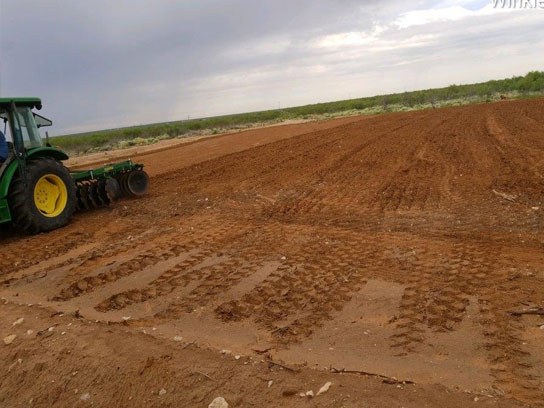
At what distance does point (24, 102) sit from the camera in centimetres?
873

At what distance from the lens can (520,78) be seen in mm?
66312

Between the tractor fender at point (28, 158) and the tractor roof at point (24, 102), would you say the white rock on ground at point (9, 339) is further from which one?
the tractor roof at point (24, 102)

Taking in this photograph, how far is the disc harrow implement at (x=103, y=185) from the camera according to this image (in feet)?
33.1

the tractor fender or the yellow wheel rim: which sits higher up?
the tractor fender

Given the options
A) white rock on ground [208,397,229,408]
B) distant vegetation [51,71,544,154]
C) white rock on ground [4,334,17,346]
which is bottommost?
distant vegetation [51,71,544,154]

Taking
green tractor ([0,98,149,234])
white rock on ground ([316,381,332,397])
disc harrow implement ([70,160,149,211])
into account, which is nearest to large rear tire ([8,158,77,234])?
green tractor ([0,98,149,234])

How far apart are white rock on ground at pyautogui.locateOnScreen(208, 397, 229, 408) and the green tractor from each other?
6078 mm

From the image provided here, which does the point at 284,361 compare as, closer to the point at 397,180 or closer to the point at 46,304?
the point at 46,304

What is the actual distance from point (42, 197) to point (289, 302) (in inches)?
235

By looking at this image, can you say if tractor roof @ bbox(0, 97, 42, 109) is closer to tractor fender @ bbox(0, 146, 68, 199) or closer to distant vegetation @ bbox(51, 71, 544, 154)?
tractor fender @ bbox(0, 146, 68, 199)

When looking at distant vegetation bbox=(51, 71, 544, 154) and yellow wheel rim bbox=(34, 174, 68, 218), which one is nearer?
yellow wheel rim bbox=(34, 174, 68, 218)

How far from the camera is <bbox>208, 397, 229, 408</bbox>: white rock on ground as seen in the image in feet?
11.2

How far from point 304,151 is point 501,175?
26.7 feet

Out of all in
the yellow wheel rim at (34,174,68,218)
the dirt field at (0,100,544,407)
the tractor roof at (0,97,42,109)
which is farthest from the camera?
the yellow wheel rim at (34,174,68,218)
